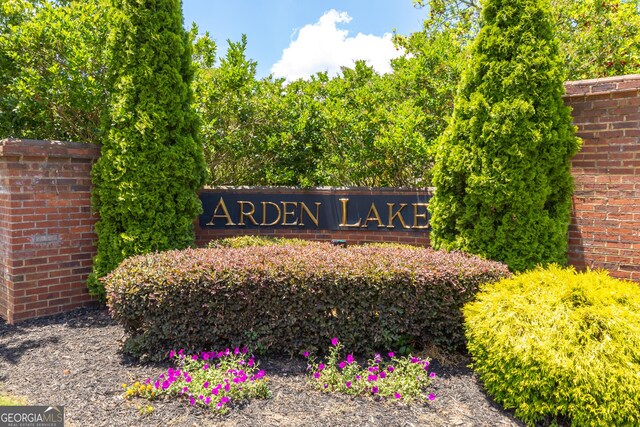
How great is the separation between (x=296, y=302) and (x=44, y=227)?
3.49 meters

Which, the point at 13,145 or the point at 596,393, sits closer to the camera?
the point at 596,393

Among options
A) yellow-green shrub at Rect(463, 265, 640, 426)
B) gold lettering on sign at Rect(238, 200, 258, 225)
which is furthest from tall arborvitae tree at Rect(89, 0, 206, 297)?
yellow-green shrub at Rect(463, 265, 640, 426)

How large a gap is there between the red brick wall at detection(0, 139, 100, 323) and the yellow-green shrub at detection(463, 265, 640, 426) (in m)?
4.76

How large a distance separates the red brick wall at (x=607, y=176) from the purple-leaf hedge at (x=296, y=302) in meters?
1.42

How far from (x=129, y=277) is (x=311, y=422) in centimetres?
213

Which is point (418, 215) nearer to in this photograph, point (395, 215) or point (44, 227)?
point (395, 215)

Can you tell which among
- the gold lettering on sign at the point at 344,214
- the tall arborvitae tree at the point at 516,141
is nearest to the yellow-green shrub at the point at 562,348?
the tall arborvitae tree at the point at 516,141

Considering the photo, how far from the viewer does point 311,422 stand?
2965mm

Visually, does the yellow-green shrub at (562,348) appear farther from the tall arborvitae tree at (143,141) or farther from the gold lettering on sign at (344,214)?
the tall arborvitae tree at (143,141)

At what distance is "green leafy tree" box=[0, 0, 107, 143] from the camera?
5.46 meters

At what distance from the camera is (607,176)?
4414mm

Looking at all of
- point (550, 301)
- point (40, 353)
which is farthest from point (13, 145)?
point (550, 301)

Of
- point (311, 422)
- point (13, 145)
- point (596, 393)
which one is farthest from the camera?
point (13, 145)

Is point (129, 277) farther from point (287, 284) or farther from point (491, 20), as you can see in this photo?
point (491, 20)
